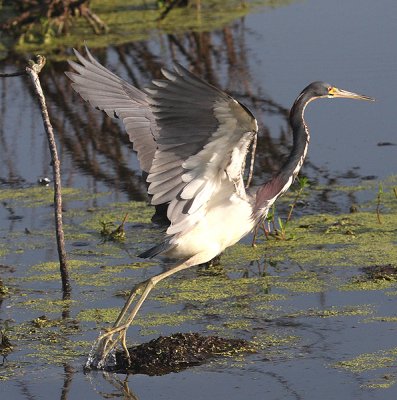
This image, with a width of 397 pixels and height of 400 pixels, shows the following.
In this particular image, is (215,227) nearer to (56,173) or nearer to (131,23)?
(56,173)

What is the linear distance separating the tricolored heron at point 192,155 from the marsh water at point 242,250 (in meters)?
0.36

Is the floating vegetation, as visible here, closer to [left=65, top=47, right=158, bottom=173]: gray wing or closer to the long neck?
the long neck

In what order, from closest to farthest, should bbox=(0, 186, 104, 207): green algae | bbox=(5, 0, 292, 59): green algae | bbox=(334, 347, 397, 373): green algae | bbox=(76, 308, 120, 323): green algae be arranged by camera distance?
bbox=(334, 347, 397, 373): green algae
bbox=(76, 308, 120, 323): green algae
bbox=(0, 186, 104, 207): green algae
bbox=(5, 0, 292, 59): green algae

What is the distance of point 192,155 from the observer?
5.08 meters

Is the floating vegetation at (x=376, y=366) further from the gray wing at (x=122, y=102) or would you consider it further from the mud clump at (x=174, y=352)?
the gray wing at (x=122, y=102)

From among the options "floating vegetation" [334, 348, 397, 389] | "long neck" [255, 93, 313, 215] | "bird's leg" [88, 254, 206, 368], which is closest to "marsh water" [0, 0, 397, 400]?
"floating vegetation" [334, 348, 397, 389]

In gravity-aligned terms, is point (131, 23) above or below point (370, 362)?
above

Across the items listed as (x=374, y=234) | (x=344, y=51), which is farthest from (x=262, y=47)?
(x=374, y=234)

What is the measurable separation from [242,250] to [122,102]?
129cm

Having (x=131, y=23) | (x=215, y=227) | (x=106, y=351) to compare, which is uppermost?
(x=215, y=227)

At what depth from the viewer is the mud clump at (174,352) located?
5254mm

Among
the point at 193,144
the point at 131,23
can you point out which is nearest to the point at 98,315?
the point at 193,144

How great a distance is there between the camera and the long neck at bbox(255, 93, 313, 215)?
5500 mm

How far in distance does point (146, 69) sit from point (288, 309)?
18.1ft
